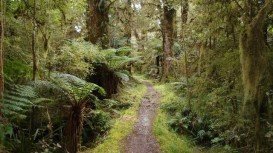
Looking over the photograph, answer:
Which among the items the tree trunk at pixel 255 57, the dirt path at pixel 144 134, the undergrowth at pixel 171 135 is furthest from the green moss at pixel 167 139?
the tree trunk at pixel 255 57

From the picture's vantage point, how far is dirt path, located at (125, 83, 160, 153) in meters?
9.48

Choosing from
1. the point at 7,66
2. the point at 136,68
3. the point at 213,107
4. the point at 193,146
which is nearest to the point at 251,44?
the point at 213,107

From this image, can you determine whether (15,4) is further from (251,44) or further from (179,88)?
(179,88)

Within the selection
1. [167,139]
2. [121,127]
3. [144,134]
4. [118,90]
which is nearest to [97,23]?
[118,90]

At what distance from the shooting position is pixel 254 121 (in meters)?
6.08

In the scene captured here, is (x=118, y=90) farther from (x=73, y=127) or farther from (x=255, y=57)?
(x=255, y=57)

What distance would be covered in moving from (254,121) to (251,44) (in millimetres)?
1498

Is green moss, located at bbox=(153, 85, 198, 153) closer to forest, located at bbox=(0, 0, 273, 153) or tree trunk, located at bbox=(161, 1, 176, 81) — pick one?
forest, located at bbox=(0, 0, 273, 153)

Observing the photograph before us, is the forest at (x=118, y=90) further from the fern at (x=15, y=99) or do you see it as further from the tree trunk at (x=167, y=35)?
the tree trunk at (x=167, y=35)

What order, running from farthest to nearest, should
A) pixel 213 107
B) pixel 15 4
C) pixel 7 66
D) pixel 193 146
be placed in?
1. pixel 193 146
2. pixel 213 107
3. pixel 15 4
4. pixel 7 66

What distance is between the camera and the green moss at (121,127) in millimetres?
9325

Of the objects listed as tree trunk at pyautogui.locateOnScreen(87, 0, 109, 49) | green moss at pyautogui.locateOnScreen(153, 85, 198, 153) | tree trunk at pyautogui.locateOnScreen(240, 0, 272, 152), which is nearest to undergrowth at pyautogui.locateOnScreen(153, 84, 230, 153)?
green moss at pyautogui.locateOnScreen(153, 85, 198, 153)

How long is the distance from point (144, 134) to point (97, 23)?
588cm

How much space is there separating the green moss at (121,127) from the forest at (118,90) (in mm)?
35
